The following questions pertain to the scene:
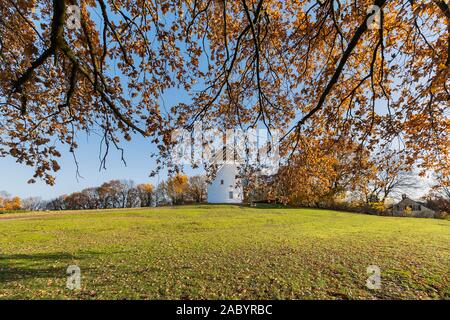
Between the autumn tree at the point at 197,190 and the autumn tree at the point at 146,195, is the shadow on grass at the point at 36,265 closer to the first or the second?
the autumn tree at the point at 197,190

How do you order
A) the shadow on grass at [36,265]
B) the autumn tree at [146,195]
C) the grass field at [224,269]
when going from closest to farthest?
the grass field at [224,269] → the shadow on grass at [36,265] → the autumn tree at [146,195]

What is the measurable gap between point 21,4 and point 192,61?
3.82m

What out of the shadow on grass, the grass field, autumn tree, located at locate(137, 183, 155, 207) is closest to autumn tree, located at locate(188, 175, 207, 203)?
autumn tree, located at locate(137, 183, 155, 207)

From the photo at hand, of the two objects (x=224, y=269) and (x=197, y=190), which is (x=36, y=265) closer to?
(x=224, y=269)

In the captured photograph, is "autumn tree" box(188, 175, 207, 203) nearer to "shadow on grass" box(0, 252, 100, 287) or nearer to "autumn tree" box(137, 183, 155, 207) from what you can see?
"autumn tree" box(137, 183, 155, 207)

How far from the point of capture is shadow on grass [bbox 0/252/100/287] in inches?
216

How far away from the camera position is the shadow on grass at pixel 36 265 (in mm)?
5492

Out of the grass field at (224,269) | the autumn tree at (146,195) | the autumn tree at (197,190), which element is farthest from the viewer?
the autumn tree at (146,195)

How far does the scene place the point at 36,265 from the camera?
20.9 ft

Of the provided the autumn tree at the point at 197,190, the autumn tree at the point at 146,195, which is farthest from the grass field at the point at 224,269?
the autumn tree at the point at 146,195

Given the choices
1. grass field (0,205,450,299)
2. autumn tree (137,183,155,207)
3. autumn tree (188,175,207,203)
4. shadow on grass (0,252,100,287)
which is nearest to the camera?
grass field (0,205,450,299)

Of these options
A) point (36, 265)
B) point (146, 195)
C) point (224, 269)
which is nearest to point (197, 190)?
point (146, 195)
